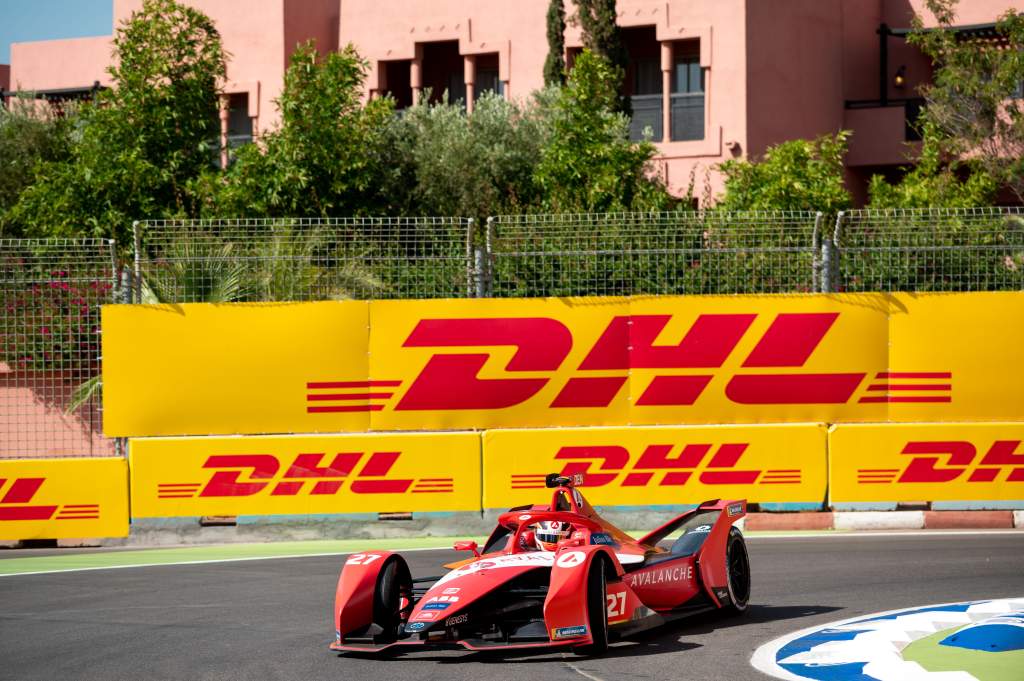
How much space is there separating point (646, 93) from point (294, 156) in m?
10.7

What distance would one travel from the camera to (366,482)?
14.2 meters

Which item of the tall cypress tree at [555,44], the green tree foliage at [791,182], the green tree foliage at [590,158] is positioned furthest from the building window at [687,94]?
the green tree foliage at [590,158]

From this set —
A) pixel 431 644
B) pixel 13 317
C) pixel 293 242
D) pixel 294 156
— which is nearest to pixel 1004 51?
pixel 294 156

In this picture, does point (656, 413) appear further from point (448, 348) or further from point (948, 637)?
point (948, 637)

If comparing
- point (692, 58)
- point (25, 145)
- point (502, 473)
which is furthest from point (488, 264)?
point (25, 145)

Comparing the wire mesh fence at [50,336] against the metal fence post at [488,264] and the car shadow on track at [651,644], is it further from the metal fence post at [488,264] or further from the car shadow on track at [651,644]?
the car shadow on track at [651,644]

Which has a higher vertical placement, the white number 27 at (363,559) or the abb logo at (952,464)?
the white number 27 at (363,559)

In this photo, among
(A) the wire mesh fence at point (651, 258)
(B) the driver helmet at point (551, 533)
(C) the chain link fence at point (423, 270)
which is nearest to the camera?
(B) the driver helmet at point (551, 533)

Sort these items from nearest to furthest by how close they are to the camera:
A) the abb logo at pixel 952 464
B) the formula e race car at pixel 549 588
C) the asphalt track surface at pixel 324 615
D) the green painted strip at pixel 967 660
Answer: the green painted strip at pixel 967 660, the asphalt track surface at pixel 324 615, the formula e race car at pixel 549 588, the abb logo at pixel 952 464

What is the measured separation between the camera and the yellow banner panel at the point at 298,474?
14.2 meters

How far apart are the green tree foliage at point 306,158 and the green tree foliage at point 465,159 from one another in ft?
7.63

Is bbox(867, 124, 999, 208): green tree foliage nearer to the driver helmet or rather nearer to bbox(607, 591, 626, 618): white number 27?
the driver helmet

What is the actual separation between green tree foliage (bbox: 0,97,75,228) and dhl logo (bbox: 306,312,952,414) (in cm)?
1719

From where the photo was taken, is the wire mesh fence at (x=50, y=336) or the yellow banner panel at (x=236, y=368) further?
the wire mesh fence at (x=50, y=336)
